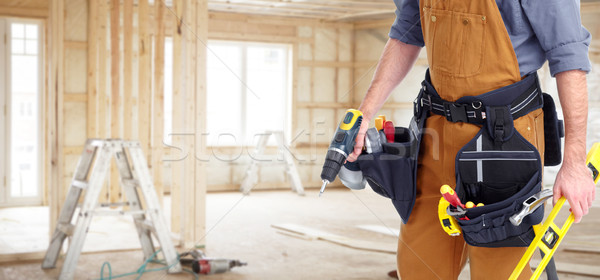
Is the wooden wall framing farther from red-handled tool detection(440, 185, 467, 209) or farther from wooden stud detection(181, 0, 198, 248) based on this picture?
red-handled tool detection(440, 185, 467, 209)

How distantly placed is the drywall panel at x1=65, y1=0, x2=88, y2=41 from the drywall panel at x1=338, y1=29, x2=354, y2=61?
3.68 m

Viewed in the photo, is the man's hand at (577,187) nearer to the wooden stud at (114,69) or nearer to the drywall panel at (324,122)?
the wooden stud at (114,69)

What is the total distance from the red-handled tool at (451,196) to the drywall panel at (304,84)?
7.31 m

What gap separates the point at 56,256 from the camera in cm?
386

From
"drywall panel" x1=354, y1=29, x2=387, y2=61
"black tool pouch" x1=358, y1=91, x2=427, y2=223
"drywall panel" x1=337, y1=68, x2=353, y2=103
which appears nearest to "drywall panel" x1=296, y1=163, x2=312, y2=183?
"drywall panel" x1=337, y1=68, x2=353, y2=103

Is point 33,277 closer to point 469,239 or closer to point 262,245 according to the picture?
point 262,245

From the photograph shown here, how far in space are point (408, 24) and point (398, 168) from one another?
420 millimetres

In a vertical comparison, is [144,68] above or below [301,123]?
above

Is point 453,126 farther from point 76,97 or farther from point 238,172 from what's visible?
point 238,172

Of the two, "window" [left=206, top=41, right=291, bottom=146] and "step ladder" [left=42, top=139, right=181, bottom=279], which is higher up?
"window" [left=206, top=41, right=291, bottom=146]

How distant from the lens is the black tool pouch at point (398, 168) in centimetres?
160

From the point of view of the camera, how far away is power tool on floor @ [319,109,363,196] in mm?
1537

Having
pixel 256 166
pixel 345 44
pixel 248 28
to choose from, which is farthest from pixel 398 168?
pixel 345 44

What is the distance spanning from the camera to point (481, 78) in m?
1.43
